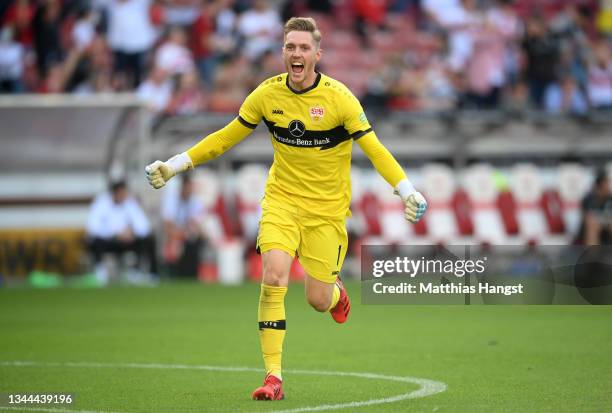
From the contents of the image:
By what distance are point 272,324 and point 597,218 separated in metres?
13.1

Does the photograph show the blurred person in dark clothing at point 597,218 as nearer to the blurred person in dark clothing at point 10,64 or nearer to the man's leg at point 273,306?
the blurred person in dark clothing at point 10,64

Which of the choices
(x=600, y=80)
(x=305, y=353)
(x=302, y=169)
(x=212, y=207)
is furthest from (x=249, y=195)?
(x=302, y=169)

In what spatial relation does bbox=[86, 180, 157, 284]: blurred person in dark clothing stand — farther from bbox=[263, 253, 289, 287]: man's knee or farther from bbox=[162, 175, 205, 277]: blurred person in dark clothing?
bbox=[263, 253, 289, 287]: man's knee

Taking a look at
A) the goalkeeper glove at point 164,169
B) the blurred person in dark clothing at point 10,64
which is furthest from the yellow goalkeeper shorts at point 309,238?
the blurred person in dark clothing at point 10,64

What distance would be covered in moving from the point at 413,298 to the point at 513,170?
22.0ft

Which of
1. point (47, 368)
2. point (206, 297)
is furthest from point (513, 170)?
point (47, 368)

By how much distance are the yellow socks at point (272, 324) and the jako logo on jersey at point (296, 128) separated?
1068mm

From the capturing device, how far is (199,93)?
77.5 feet

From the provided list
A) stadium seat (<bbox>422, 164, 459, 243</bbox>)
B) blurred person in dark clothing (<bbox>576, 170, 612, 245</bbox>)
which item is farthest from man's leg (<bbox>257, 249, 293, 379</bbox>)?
stadium seat (<bbox>422, 164, 459, 243</bbox>)

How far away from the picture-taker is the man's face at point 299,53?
8.66 m

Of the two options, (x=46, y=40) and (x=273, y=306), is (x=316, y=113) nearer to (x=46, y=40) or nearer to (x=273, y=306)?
(x=273, y=306)

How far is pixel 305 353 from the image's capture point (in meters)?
11.5

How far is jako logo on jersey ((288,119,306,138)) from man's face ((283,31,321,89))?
0.96 ft

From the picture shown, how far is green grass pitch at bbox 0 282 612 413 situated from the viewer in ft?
27.6
